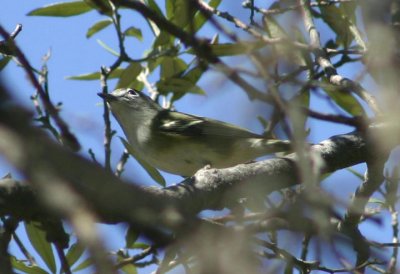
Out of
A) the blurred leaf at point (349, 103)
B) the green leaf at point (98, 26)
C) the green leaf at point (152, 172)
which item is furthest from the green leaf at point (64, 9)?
the blurred leaf at point (349, 103)

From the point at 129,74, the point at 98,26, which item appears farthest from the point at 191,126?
the point at 98,26

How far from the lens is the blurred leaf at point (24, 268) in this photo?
3.76m

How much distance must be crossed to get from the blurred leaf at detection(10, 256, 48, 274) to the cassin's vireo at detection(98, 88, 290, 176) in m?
2.04

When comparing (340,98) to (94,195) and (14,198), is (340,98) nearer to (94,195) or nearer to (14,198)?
(14,198)

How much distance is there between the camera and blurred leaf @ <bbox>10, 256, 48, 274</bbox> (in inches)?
148

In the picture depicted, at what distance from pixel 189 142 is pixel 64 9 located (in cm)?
174

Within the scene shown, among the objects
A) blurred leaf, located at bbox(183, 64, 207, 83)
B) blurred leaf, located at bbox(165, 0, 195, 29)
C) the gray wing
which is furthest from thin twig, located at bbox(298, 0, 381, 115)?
the gray wing

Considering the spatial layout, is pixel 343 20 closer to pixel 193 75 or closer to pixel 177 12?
pixel 177 12

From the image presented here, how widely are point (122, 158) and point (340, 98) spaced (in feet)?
5.90

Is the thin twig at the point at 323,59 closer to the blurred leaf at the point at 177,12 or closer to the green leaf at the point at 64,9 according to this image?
the blurred leaf at the point at 177,12

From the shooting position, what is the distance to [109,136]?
396 cm

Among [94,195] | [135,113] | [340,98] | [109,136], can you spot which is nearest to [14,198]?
[94,195]

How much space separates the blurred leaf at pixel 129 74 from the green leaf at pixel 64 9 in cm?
67

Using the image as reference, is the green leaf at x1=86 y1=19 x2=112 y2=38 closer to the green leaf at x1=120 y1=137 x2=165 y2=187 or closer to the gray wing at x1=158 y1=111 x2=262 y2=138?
the gray wing at x1=158 y1=111 x2=262 y2=138
